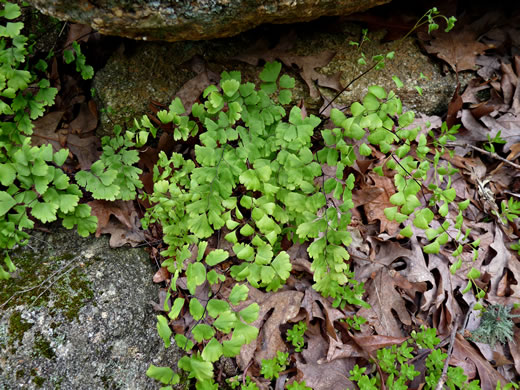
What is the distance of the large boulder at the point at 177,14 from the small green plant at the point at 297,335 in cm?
164

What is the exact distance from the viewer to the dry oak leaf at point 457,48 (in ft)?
8.39

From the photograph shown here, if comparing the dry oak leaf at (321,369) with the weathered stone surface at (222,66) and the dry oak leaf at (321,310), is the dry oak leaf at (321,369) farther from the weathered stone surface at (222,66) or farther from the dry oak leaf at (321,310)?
the weathered stone surface at (222,66)

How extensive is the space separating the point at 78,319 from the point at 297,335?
46.8 inches

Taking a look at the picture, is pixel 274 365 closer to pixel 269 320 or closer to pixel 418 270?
pixel 269 320

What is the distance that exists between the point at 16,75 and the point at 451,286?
→ 110 inches

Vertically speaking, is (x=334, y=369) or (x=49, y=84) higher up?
(x=49, y=84)

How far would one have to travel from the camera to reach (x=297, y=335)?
2.04 meters

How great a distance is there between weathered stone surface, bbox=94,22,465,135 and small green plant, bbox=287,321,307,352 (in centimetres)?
141

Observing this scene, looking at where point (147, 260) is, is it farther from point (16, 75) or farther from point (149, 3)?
point (149, 3)

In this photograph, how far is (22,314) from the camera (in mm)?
1927

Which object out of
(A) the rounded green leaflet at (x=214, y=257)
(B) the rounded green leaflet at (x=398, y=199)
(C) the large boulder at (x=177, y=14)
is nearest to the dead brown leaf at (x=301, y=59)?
(C) the large boulder at (x=177, y=14)

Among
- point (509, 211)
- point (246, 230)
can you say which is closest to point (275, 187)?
point (246, 230)

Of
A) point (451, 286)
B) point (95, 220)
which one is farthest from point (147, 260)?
point (451, 286)

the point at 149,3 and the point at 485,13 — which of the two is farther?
the point at 485,13
